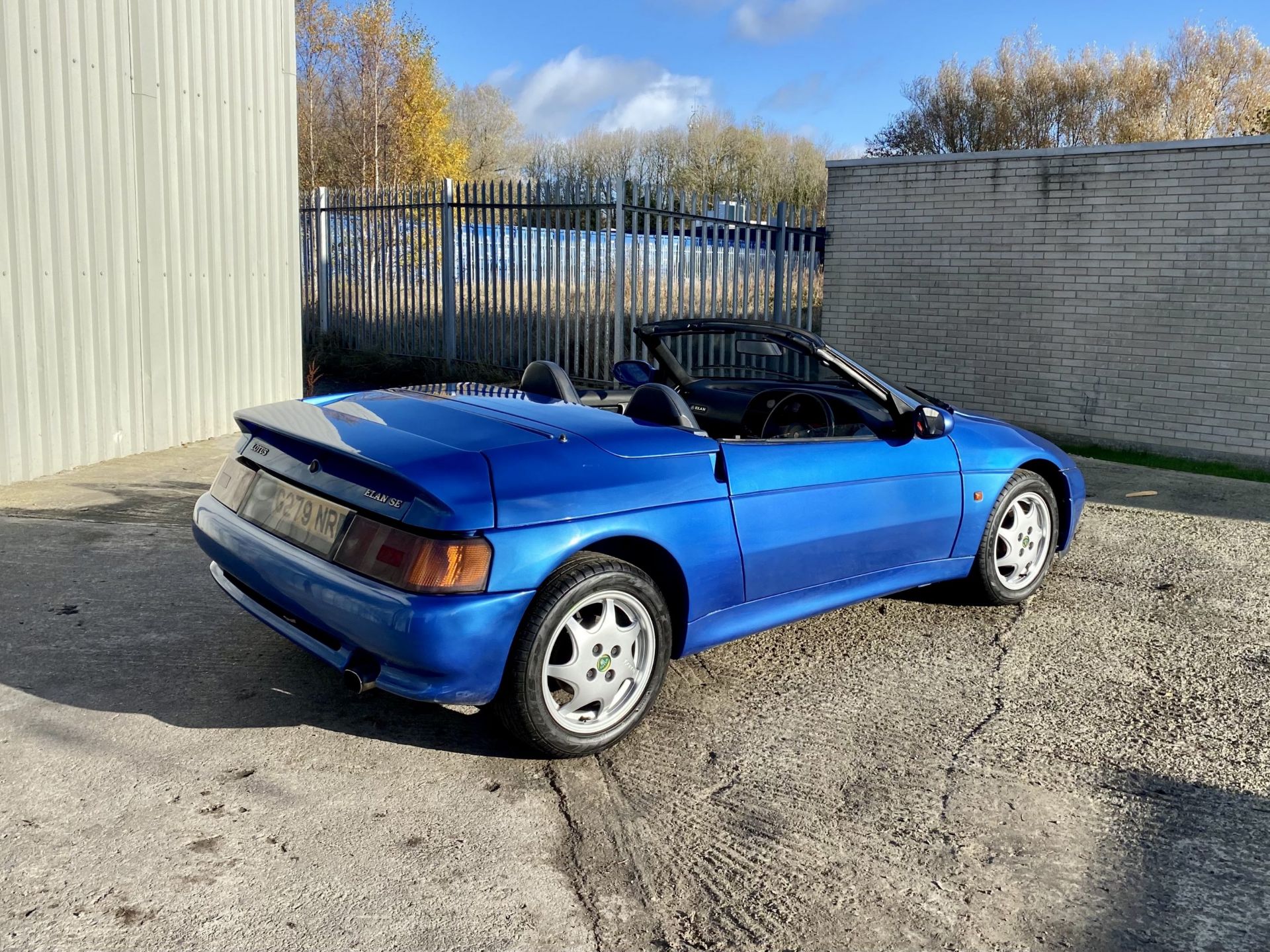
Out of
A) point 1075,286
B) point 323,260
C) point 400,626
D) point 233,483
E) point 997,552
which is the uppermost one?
point 323,260

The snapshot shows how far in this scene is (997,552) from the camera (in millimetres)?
5223

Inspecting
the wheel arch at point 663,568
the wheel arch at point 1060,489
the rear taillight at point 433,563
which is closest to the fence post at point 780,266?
the wheel arch at point 1060,489

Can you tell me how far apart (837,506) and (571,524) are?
134cm

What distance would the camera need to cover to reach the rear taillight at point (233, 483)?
390 cm

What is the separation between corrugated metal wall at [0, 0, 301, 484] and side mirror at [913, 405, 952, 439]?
19.6 feet

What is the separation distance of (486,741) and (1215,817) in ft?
7.65

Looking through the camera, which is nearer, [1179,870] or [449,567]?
[1179,870]

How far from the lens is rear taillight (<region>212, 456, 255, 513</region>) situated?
3900mm

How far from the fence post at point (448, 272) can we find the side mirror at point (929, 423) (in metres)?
10.1

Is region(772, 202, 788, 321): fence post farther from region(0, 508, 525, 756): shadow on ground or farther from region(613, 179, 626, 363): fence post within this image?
region(0, 508, 525, 756): shadow on ground

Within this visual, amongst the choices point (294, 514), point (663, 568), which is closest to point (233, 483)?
point (294, 514)

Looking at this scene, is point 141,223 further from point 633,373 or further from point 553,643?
point 553,643

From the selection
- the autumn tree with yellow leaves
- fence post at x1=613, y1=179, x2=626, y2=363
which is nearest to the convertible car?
fence post at x1=613, y1=179, x2=626, y2=363

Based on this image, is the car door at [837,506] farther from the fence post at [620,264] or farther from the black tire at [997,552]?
the fence post at [620,264]
